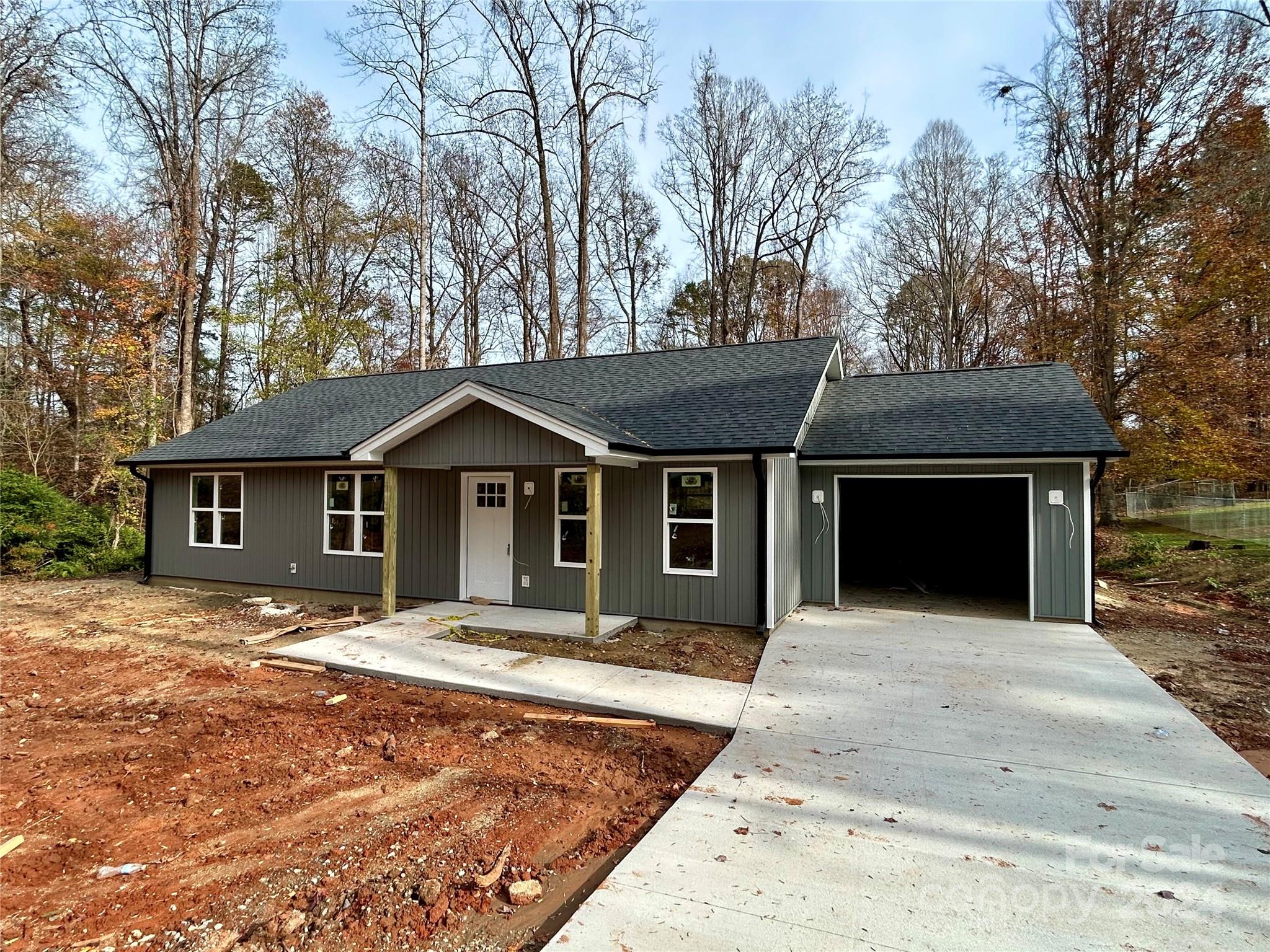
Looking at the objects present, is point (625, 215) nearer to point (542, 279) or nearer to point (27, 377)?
point (542, 279)

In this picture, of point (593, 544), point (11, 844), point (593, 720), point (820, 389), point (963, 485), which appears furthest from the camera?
point (963, 485)

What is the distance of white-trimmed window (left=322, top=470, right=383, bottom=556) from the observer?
9.09 metres

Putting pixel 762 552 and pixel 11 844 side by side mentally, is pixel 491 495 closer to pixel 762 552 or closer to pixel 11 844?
pixel 762 552

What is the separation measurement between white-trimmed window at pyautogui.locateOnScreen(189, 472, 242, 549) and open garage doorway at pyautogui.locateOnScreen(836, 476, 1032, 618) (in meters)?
10.7

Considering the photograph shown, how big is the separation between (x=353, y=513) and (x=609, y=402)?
4.42 metres

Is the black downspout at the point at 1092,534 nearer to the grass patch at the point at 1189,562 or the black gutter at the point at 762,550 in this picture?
the grass patch at the point at 1189,562

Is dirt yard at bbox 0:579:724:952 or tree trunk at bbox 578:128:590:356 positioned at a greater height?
tree trunk at bbox 578:128:590:356

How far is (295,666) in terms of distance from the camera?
590cm

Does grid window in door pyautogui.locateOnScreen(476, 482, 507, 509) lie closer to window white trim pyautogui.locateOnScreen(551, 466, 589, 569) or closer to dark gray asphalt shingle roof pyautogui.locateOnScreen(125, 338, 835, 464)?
window white trim pyautogui.locateOnScreen(551, 466, 589, 569)

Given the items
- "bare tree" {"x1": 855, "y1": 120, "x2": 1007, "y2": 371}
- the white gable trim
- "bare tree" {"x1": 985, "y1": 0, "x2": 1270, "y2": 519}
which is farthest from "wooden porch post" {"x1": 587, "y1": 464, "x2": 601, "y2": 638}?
"bare tree" {"x1": 855, "y1": 120, "x2": 1007, "y2": 371}

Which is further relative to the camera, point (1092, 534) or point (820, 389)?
point (820, 389)

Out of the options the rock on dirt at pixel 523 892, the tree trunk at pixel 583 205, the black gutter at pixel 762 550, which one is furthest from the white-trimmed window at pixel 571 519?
the tree trunk at pixel 583 205

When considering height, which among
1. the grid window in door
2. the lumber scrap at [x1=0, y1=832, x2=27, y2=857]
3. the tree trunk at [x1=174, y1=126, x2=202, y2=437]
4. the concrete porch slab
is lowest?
the lumber scrap at [x1=0, y1=832, x2=27, y2=857]

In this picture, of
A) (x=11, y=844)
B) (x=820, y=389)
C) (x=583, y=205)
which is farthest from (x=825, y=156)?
(x=11, y=844)
